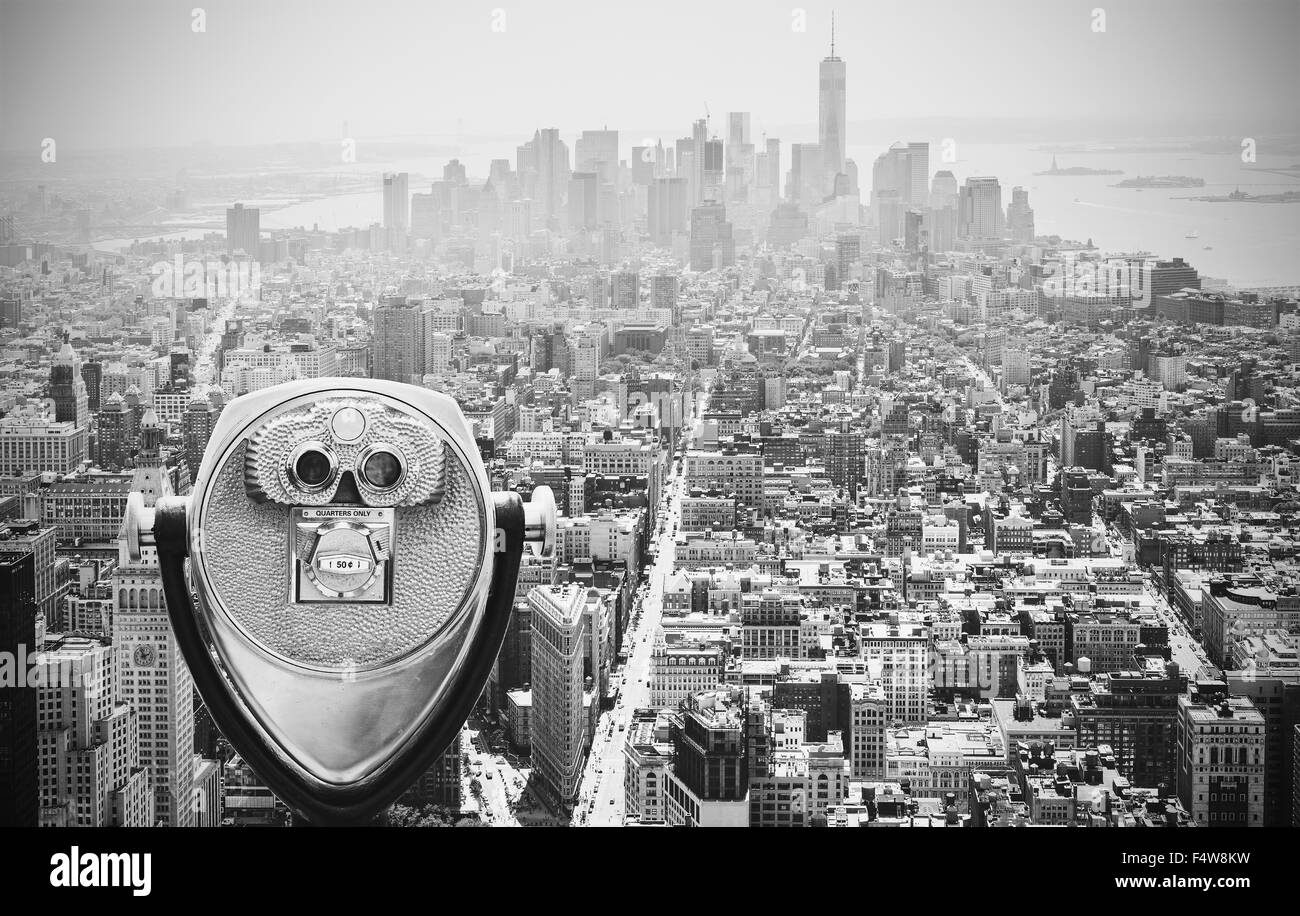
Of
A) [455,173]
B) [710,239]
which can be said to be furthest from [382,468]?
[710,239]

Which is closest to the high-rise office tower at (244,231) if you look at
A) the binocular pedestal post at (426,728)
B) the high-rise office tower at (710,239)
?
the high-rise office tower at (710,239)

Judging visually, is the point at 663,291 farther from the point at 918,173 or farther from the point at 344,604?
the point at 344,604

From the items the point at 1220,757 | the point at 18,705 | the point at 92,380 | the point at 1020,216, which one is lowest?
the point at 1220,757

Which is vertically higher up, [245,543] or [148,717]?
[245,543]

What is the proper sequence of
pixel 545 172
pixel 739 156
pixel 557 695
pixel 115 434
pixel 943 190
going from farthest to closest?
pixel 943 190, pixel 739 156, pixel 545 172, pixel 115 434, pixel 557 695

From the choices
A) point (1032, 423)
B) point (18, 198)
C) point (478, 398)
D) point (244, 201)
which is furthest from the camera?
point (1032, 423)
